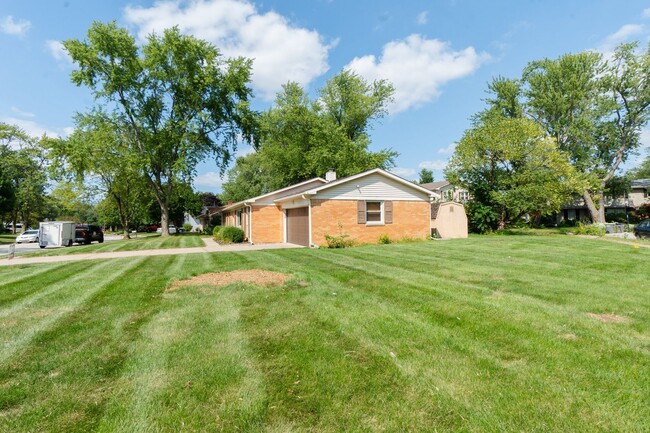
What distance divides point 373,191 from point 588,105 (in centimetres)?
3162

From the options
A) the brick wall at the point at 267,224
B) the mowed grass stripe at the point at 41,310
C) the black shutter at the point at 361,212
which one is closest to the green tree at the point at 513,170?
the black shutter at the point at 361,212

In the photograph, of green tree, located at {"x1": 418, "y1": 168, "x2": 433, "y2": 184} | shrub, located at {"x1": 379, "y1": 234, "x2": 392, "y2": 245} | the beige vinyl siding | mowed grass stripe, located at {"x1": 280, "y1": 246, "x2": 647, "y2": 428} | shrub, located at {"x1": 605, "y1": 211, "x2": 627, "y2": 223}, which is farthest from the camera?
green tree, located at {"x1": 418, "y1": 168, "x2": 433, "y2": 184}

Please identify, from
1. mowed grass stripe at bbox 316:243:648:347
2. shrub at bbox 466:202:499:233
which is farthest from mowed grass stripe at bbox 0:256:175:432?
shrub at bbox 466:202:499:233

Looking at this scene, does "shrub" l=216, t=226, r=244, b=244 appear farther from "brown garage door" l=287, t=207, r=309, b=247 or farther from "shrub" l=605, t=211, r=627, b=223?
"shrub" l=605, t=211, r=627, b=223

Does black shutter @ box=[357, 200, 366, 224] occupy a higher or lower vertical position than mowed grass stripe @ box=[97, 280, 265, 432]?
higher

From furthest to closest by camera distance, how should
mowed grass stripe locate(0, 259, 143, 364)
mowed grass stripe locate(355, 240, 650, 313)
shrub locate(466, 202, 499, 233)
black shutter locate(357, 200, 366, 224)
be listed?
shrub locate(466, 202, 499, 233), black shutter locate(357, 200, 366, 224), mowed grass stripe locate(355, 240, 650, 313), mowed grass stripe locate(0, 259, 143, 364)

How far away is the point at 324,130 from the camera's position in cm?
3466

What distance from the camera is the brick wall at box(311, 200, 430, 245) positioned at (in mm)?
17266

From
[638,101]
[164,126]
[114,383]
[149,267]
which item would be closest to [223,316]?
[114,383]

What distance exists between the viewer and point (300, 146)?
36438mm

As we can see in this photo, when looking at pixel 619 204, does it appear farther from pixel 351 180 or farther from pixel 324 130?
pixel 351 180

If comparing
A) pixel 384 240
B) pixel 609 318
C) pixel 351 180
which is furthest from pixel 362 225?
pixel 609 318

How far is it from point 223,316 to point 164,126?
3085cm

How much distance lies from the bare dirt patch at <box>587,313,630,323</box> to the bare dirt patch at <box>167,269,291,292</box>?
534 cm
